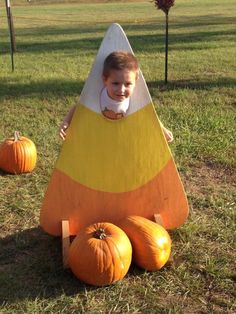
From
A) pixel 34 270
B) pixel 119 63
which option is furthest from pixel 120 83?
pixel 34 270

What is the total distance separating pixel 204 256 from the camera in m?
3.38

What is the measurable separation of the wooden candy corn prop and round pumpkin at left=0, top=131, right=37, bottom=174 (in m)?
1.33

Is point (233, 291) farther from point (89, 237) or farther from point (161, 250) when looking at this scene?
point (89, 237)

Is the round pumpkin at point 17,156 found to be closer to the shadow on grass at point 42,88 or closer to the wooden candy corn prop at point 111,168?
the wooden candy corn prop at point 111,168

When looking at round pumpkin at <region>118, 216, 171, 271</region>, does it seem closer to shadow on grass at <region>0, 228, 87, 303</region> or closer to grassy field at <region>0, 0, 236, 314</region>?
grassy field at <region>0, 0, 236, 314</region>

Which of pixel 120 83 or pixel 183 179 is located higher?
pixel 120 83

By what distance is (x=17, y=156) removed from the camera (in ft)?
15.4

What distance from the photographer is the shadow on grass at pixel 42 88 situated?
25.5ft

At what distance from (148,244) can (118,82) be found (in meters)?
1.04

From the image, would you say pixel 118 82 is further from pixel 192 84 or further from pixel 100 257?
pixel 192 84

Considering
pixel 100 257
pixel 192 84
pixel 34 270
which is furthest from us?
pixel 192 84

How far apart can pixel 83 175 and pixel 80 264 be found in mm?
695

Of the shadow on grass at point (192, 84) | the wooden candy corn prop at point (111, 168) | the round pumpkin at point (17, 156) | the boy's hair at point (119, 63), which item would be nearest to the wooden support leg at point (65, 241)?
the wooden candy corn prop at point (111, 168)

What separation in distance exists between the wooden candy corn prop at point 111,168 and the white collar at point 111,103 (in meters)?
0.03
